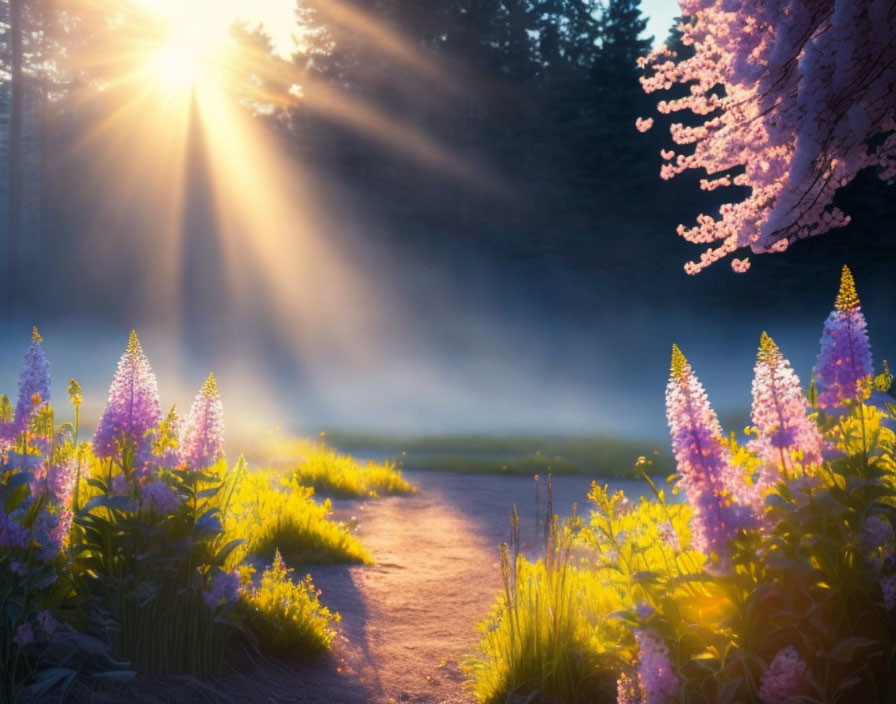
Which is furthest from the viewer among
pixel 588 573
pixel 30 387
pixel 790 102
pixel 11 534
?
pixel 588 573

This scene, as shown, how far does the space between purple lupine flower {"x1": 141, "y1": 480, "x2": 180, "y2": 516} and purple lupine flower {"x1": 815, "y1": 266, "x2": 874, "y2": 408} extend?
325cm

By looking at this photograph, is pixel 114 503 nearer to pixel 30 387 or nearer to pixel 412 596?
pixel 30 387

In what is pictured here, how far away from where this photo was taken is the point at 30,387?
445 centimetres

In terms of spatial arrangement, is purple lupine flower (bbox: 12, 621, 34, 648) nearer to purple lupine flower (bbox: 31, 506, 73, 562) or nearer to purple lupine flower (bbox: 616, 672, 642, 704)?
purple lupine flower (bbox: 31, 506, 73, 562)

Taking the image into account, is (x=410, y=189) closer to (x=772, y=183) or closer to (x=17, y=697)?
(x=772, y=183)

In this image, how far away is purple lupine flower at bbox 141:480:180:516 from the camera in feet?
13.9

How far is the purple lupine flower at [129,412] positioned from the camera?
432cm

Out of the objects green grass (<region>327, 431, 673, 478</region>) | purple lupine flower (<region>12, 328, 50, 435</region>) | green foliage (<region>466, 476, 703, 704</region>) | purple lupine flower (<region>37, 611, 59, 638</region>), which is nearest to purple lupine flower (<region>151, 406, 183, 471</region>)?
purple lupine flower (<region>12, 328, 50, 435</region>)

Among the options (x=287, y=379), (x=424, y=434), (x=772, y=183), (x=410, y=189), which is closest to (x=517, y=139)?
(x=410, y=189)

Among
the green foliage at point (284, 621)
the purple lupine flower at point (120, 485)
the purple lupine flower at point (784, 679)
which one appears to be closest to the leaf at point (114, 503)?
the purple lupine flower at point (120, 485)

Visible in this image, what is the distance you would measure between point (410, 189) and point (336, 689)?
30643mm

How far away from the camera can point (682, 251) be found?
3381cm

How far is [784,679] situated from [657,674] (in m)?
0.51

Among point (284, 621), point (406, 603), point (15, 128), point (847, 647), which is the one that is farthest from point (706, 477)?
point (15, 128)
